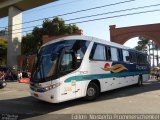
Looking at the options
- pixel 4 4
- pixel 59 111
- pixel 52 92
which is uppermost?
pixel 4 4

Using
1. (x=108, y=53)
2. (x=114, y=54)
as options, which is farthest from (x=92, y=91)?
(x=114, y=54)

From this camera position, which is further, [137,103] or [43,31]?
[43,31]

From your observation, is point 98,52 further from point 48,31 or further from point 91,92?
point 48,31

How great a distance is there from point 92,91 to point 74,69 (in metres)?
1.88

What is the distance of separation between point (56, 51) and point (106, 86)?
4.06 meters

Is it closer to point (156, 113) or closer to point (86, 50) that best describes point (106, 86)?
point (86, 50)

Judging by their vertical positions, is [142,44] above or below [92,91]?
above

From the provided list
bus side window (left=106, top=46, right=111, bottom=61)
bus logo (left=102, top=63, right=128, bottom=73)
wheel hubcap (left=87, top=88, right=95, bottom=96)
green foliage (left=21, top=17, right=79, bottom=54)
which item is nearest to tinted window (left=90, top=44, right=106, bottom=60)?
bus side window (left=106, top=46, right=111, bottom=61)

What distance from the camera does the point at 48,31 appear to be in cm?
4434

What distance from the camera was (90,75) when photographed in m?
10.8

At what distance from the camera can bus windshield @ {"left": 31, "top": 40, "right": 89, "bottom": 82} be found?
9.11m

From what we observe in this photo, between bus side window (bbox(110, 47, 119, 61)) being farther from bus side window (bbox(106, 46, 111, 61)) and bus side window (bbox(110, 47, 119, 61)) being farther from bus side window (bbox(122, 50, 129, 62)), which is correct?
bus side window (bbox(122, 50, 129, 62))

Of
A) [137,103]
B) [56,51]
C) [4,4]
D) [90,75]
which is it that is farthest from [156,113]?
[4,4]

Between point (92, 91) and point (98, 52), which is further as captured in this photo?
point (98, 52)
